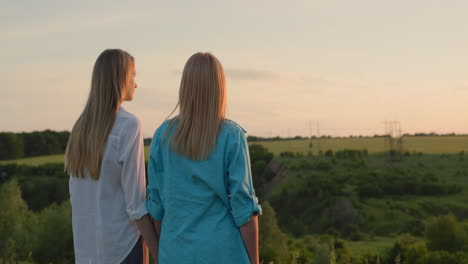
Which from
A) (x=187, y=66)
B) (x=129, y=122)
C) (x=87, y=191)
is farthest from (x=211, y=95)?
(x=87, y=191)

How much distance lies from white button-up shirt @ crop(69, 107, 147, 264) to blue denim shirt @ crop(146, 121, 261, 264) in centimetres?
23

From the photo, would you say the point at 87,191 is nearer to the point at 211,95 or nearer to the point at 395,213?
the point at 211,95

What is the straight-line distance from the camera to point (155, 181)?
10.2 feet

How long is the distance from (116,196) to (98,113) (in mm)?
475

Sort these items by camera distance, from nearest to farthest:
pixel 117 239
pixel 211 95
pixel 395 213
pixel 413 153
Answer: pixel 211 95, pixel 117 239, pixel 395 213, pixel 413 153

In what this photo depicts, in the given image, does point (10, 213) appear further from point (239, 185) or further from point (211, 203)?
point (239, 185)

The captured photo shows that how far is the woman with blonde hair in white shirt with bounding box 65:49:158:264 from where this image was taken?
3115mm

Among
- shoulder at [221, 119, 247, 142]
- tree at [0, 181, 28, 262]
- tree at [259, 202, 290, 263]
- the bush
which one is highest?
shoulder at [221, 119, 247, 142]

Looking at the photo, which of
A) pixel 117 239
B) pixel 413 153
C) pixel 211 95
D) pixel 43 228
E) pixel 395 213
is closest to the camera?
pixel 211 95

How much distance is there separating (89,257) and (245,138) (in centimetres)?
115

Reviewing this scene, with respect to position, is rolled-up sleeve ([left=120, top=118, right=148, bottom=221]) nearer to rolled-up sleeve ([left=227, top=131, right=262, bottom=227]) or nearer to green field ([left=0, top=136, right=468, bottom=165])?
rolled-up sleeve ([left=227, top=131, right=262, bottom=227])

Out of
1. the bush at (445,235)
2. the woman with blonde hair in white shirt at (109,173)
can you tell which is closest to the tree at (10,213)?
the bush at (445,235)

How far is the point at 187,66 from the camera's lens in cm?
297

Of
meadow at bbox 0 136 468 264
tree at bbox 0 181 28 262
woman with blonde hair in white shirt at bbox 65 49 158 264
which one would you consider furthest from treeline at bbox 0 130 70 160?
woman with blonde hair in white shirt at bbox 65 49 158 264
